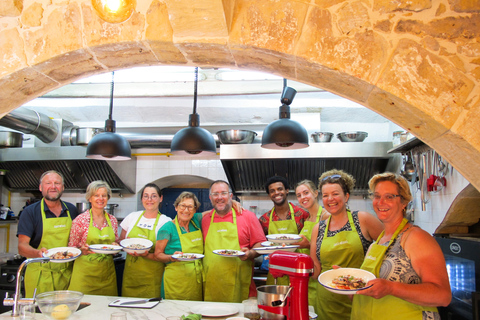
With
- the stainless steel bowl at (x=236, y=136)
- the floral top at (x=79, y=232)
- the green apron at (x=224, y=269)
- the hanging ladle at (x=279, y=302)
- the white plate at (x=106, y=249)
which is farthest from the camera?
the stainless steel bowl at (x=236, y=136)

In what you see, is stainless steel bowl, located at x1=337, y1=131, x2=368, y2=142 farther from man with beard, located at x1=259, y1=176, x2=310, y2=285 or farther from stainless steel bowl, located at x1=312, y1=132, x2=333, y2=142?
man with beard, located at x1=259, y1=176, x2=310, y2=285

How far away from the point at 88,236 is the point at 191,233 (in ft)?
3.59

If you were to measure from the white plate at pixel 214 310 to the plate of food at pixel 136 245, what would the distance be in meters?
0.92

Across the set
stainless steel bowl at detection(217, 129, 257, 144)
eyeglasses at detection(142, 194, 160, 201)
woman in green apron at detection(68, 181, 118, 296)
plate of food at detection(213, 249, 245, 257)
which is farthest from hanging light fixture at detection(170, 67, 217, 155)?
stainless steel bowl at detection(217, 129, 257, 144)

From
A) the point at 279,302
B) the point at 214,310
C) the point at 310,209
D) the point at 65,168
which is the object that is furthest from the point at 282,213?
the point at 65,168

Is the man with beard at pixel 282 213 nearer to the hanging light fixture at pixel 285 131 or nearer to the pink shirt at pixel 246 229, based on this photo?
the pink shirt at pixel 246 229

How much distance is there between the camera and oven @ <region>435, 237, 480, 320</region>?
8.48 ft

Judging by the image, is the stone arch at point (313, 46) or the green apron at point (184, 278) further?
the green apron at point (184, 278)

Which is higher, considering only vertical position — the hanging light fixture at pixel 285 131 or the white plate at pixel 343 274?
the hanging light fixture at pixel 285 131

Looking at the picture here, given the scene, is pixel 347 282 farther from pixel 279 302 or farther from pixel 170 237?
pixel 170 237

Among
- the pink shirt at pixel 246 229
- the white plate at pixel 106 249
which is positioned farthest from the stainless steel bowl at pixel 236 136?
the white plate at pixel 106 249

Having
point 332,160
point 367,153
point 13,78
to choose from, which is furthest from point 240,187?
point 13,78

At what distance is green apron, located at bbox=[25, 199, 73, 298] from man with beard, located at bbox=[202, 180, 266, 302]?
1.43m

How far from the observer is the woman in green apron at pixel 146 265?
12.1 feet
